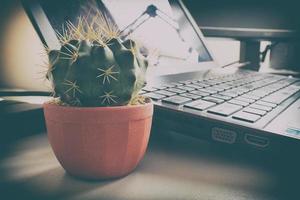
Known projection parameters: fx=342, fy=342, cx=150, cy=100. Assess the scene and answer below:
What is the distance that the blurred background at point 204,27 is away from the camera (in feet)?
1.63

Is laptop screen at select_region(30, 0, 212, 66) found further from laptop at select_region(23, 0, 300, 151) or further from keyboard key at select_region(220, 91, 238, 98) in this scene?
keyboard key at select_region(220, 91, 238, 98)

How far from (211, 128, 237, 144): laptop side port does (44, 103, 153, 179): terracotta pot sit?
0.25ft

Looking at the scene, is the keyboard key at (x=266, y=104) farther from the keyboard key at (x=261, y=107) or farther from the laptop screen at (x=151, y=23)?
the laptop screen at (x=151, y=23)

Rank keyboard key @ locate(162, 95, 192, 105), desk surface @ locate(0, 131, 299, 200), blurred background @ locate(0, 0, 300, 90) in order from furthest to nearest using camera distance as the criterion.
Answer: blurred background @ locate(0, 0, 300, 90) < keyboard key @ locate(162, 95, 192, 105) < desk surface @ locate(0, 131, 299, 200)

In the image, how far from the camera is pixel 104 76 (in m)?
0.28

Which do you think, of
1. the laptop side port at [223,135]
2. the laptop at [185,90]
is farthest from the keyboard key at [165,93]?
the laptop side port at [223,135]

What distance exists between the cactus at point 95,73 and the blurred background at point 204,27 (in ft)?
0.13

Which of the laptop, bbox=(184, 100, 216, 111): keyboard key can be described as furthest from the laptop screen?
bbox=(184, 100, 216, 111): keyboard key

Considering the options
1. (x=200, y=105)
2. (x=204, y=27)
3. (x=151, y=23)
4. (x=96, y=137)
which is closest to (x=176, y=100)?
(x=200, y=105)

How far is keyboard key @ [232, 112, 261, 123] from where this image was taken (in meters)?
0.34

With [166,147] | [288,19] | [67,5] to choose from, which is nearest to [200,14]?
[288,19]

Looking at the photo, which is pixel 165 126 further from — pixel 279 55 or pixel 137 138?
pixel 279 55

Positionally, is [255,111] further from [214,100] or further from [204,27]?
[204,27]

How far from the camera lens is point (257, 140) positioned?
0.32 meters
